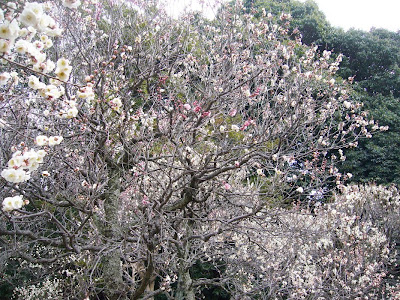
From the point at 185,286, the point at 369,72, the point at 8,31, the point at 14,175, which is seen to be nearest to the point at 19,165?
the point at 14,175

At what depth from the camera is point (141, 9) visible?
16.5ft

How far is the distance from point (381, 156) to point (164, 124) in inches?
348

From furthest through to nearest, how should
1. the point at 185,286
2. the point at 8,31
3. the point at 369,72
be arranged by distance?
the point at 369,72 → the point at 185,286 → the point at 8,31

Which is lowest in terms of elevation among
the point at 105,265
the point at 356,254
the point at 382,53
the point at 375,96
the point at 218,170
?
the point at 105,265

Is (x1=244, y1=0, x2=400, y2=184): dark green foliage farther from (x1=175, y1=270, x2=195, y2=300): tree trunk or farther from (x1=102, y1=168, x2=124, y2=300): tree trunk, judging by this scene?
(x1=102, y1=168, x2=124, y2=300): tree trunk

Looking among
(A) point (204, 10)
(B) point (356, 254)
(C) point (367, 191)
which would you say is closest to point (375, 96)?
(C) point (367, 191)

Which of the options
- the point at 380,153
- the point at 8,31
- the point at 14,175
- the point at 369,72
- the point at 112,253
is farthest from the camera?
the point at 369,72

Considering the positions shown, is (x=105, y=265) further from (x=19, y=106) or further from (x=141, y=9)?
(x=141, y=9)

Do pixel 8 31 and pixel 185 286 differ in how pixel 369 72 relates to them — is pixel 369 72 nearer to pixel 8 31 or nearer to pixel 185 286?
pixel 185 286

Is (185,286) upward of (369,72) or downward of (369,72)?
downward

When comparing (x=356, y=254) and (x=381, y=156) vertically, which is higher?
(x=381, y=156)

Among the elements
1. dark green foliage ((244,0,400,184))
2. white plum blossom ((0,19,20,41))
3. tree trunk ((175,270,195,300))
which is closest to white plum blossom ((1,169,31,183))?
white plum blossom ((0,19,20,41))

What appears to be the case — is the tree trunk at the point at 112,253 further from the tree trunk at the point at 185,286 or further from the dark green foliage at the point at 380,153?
the dark green foliage at the point at 380,153

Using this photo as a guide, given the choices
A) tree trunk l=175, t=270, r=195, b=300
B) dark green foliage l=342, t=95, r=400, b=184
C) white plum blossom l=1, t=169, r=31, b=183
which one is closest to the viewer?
white plum blossom l=1, t=169, r=31, b=183
